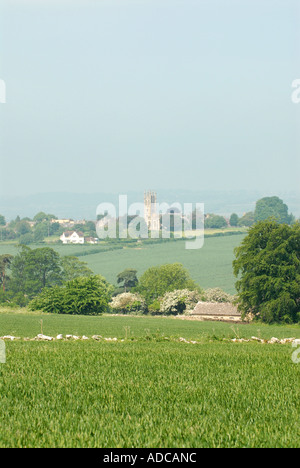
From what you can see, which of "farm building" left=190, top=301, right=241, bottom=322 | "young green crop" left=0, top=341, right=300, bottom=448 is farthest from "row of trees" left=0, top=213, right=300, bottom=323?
"young green crop" left=0, top=341, right=300, bottom=448

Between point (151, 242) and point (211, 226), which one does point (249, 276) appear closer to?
point (151, 242)

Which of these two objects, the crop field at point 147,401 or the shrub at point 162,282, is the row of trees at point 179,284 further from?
the crop field at point 147,401

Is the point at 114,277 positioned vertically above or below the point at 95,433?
below

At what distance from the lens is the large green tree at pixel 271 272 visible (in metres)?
53.2

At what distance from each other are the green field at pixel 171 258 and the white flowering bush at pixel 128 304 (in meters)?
24.0

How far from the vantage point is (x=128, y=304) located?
7550cm

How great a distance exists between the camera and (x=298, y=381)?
12336 millimetres

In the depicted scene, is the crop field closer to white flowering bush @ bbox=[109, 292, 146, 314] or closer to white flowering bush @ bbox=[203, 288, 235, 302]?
white flowering bush @ bbox=[109, 292, 146, 314]

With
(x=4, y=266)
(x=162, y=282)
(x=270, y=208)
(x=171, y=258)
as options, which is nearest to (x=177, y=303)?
(x=162, y=282)

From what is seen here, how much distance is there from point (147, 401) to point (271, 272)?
45659 mm

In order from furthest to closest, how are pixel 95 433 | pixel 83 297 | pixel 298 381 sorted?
pixel 83 297 → pixel 298 381 → pixel 95 433

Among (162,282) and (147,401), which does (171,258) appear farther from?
(147,401)
